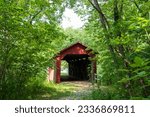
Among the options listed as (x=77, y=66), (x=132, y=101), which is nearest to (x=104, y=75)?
(x=132, y=101)

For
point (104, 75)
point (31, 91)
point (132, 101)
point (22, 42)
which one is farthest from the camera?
point (31, 91)

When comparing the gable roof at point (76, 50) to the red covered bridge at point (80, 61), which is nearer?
the red covered bridge at point (80, 61)

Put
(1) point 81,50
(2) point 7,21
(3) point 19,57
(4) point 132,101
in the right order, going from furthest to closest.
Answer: (1) point 81,50, (3) point 19,57, (2) point 7,21, (4) point 132,101

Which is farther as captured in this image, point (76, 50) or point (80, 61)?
point (80, 61)

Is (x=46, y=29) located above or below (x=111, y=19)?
below

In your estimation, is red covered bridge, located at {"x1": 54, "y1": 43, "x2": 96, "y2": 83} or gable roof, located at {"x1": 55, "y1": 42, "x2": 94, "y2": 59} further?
gable roof, located at {"x1": 55, "y1": 42, "x2": 94, "y2": 59}

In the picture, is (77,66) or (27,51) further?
(77,66)

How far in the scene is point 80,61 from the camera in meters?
32.2

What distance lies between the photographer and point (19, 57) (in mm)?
11195

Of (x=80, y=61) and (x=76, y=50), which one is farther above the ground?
(x=76, y=50)

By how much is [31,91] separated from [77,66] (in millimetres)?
19078

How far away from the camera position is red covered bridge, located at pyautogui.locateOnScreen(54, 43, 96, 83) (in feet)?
78.9

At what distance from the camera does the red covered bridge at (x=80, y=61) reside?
78.9ft

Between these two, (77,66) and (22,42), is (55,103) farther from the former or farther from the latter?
(77,66)
